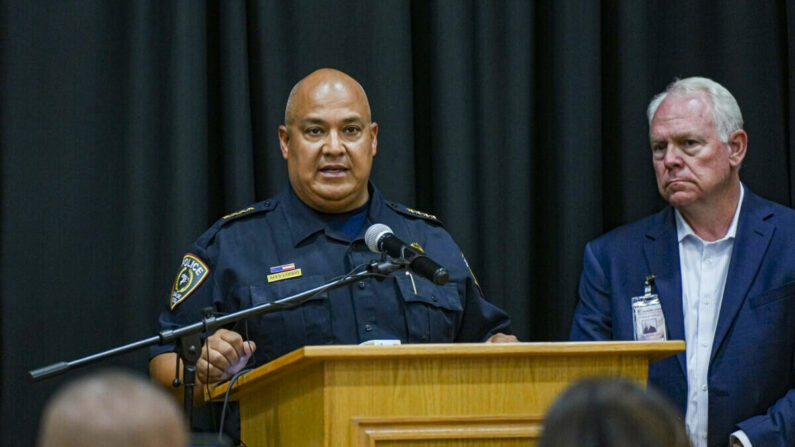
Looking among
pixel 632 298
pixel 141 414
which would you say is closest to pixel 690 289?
pixel 632 298

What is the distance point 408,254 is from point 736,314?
1.38m

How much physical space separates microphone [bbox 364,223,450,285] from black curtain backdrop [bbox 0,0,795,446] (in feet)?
3.67

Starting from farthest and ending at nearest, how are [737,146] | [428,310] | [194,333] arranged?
[737,146] → [428,310] → [194,333]

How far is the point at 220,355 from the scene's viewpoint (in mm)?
2619

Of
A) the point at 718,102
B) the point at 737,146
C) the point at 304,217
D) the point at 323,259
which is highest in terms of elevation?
the point at 718,102

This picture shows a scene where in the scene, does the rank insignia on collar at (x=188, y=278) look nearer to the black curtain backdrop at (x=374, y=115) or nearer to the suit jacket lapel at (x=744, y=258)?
the black curtain backdrop at (x=374, y=115)

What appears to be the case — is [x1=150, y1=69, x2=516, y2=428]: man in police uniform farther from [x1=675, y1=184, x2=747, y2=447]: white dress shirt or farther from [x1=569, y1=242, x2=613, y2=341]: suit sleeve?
[x1=675, y1=184, x2=747, y2=447]: white dress shirt

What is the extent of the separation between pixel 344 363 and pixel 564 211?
1954 millimetres

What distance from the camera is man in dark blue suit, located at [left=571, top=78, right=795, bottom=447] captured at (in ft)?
10.9

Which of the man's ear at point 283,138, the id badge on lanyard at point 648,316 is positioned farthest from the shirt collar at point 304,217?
the id badge on lanyard at point 648,316

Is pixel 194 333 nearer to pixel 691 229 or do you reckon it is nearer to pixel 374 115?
pixel 374 115

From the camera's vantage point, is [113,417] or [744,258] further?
[744,258]

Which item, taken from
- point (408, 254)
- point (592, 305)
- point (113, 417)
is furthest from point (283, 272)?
point (113, 417)

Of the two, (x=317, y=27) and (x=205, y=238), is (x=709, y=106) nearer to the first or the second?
(x=317, y=27)
